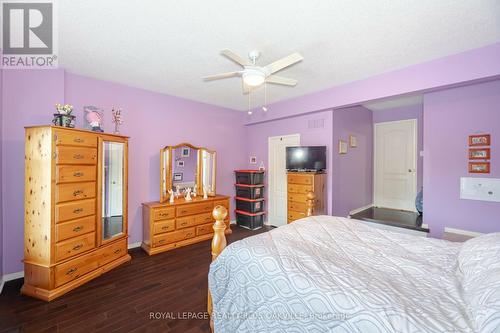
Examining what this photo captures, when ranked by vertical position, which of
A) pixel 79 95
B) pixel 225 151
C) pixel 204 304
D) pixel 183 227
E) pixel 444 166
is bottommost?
pixel 204 304

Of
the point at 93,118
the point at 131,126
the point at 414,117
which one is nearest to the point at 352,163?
the point at 414,117

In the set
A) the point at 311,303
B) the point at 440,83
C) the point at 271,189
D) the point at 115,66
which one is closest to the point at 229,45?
the point at 115,66

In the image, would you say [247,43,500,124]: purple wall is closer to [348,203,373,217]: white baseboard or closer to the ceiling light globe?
the ceiling light globe

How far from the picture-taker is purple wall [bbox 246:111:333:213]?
12.9 feet

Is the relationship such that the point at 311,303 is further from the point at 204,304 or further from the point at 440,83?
the point at 440,83

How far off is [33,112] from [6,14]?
1.19 m

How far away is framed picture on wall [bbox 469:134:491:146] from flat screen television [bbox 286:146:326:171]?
189 centimetres

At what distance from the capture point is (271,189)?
15.7ft

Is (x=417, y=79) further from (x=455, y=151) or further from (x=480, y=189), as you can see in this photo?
(x=480, y=189)

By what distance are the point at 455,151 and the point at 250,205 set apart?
11.0 feet

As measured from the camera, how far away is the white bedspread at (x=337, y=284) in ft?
3.18

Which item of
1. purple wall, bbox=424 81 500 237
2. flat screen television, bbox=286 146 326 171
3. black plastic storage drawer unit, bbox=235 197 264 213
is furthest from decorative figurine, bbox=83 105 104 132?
purple wall, bbox=424 81 500 237

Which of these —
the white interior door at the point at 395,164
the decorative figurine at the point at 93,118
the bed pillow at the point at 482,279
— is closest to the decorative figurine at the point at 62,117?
the decorative figurine at the point at 93,118

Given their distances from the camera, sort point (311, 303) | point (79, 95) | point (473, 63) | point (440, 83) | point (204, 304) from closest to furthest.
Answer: point (311, 303), point (204, 304), point (473, 63), point (440, 83), point (79, 95)
